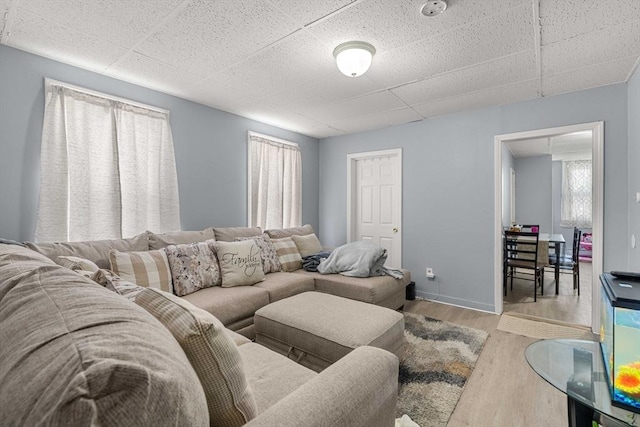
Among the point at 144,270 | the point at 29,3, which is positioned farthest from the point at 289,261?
the point at 29,3

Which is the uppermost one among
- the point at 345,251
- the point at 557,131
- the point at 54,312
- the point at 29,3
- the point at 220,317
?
the point at 29,3

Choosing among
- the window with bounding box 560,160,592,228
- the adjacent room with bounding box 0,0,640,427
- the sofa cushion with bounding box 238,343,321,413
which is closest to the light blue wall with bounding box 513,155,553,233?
the window with bounding box 560,160,592,228

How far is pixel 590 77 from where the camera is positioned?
2639 millimetres

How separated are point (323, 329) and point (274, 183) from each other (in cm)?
273

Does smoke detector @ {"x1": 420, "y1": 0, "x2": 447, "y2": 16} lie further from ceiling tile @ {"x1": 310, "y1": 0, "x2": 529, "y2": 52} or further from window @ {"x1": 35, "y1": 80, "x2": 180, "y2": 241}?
window @ {"x1": 35, "y1": 80, "x2": 180, "y2": 241}

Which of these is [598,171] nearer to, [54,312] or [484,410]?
[484,410]

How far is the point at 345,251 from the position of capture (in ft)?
11.1

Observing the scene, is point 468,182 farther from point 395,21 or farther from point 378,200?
point 395,21

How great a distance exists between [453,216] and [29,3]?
4.11 m

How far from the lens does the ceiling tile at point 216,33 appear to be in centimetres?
176

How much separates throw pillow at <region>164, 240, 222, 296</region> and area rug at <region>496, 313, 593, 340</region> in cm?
288

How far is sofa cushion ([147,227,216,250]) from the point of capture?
8.51 ft

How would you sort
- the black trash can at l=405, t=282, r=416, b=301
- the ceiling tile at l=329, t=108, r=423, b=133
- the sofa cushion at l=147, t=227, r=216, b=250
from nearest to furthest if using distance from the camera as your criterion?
the sofa cushion at l=147, t=227, r=216, b=250 < the ceiling tile at l=329, t=108, r=423, b=133 < the black trash can at l=405, t=282, r=416, b=301

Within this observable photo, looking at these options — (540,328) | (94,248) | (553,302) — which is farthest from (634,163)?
(94,248)
